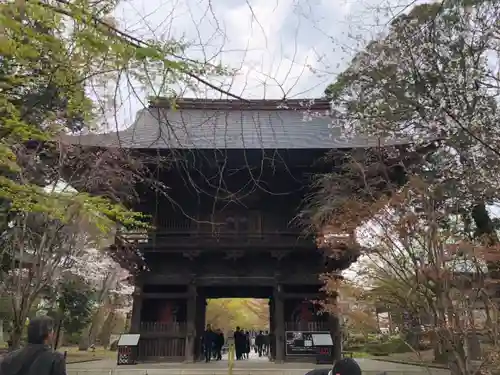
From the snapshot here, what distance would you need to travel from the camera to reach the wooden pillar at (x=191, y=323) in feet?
36.2

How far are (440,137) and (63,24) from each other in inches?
367

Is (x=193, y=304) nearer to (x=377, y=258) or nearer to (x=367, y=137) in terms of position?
(x=377, y=258)

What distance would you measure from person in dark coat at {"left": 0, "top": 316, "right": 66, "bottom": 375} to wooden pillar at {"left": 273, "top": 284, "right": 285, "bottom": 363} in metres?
8.78

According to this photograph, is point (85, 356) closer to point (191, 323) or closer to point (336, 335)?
point (191, 323)

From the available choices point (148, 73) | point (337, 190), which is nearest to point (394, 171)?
point (337, 190)

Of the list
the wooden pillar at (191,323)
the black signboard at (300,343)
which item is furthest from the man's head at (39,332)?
the black signboard at (300,343)

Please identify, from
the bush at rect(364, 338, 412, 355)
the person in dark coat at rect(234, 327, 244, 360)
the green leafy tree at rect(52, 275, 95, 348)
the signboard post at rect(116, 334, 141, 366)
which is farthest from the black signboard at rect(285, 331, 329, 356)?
the bush at rect(364, 338, 412, 355)

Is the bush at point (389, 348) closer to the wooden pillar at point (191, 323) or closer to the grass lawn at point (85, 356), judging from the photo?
the grass lawn at point (85, 356)

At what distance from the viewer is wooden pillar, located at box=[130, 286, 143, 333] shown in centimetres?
1139

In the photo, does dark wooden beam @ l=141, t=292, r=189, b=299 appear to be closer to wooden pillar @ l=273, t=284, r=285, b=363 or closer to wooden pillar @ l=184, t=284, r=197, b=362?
wooden pillar @ l=184, t=284, r=197, b=362

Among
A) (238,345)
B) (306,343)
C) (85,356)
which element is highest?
(306,343)

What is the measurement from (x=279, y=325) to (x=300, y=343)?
0.69 meters

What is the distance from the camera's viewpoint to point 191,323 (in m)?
11.3

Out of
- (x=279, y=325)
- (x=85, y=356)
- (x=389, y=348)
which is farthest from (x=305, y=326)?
(x=389, y=348)
